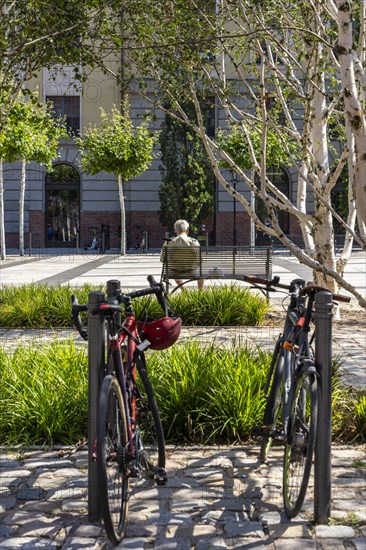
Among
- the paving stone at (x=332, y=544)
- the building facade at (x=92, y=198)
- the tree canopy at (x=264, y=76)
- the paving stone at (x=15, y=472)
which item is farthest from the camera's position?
the building facade at (x=92, y=198)

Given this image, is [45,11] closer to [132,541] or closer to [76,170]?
[132,541]

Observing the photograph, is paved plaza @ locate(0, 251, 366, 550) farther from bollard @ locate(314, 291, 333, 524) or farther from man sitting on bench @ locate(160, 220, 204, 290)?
man sitting on bench @ locate(160, 220, 204, 290)

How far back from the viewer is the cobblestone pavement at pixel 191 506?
402 centimetres

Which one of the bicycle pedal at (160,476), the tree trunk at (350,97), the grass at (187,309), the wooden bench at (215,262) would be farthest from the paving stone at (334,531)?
the wooden bench at (215,262)

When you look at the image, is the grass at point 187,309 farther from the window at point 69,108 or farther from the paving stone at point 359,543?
the window at point 69,108

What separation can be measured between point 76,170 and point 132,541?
3875 cm

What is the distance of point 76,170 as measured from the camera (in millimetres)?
41875

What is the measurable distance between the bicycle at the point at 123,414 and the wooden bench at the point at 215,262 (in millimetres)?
8923

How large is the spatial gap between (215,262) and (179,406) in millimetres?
8988

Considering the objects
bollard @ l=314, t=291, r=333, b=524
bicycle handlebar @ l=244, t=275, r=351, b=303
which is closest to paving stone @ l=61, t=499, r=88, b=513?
bollard @ l=314, t=291, r=333, b=524

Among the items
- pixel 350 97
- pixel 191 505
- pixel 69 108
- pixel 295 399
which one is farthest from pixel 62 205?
pixel 295 399

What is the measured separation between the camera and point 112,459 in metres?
3.96

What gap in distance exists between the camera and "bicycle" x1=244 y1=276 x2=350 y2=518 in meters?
4.14

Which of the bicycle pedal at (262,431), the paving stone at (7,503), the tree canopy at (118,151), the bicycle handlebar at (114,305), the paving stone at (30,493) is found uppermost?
the tree canopy at (118,151)
